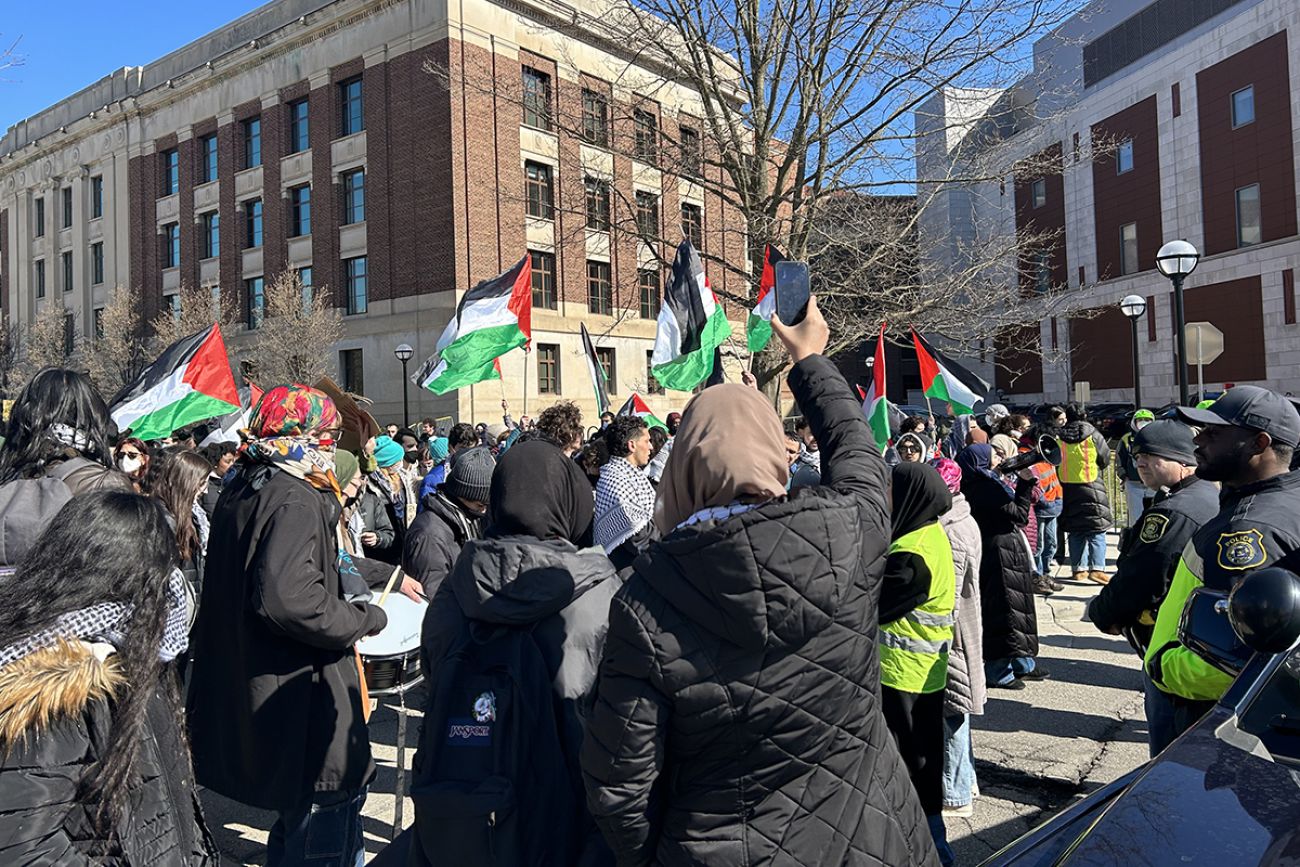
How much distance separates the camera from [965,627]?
470 centimetres

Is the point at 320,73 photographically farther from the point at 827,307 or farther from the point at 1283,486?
the point at 1283,486

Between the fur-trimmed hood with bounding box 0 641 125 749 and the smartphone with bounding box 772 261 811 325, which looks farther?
the smartphone with bounding box 772 261 811 325

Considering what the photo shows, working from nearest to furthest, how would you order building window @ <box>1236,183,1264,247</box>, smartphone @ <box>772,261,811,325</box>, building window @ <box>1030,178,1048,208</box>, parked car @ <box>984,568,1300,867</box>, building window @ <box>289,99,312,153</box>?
parked car @ <box>984,568,1300,867</box>
smartphone @ <box>772,261,811,325</box>
building window @ <box>1236,183,1264,247</box>
building window @ <box>289,99,312,153</box>
building window @ <box>1030,178,1048,208</box>

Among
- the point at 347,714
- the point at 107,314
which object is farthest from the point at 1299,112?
the point at 107,314

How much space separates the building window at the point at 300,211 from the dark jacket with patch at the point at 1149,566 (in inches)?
1473

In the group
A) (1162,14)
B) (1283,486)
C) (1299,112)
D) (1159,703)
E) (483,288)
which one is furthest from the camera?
(1162,14)

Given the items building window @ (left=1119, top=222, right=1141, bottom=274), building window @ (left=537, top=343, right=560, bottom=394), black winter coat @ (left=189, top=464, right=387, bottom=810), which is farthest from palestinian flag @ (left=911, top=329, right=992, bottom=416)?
building window @ (left=1119, top=222, right=1141, bottom=274)

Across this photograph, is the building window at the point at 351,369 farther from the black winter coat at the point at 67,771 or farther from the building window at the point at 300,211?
the black winter coat at the point at 67,771

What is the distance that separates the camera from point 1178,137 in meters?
37.2

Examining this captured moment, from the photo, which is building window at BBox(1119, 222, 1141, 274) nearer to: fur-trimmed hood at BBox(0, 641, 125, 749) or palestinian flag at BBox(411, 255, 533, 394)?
palestinian flag at BBox(411, 255, 533, 394)

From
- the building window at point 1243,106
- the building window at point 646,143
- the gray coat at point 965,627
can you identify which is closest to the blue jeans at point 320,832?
the gray coat at point 965,627

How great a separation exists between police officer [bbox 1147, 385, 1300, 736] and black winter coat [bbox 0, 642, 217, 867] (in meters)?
2.98

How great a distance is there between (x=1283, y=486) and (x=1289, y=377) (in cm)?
3741

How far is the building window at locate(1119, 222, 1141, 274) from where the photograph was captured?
4075 cm
